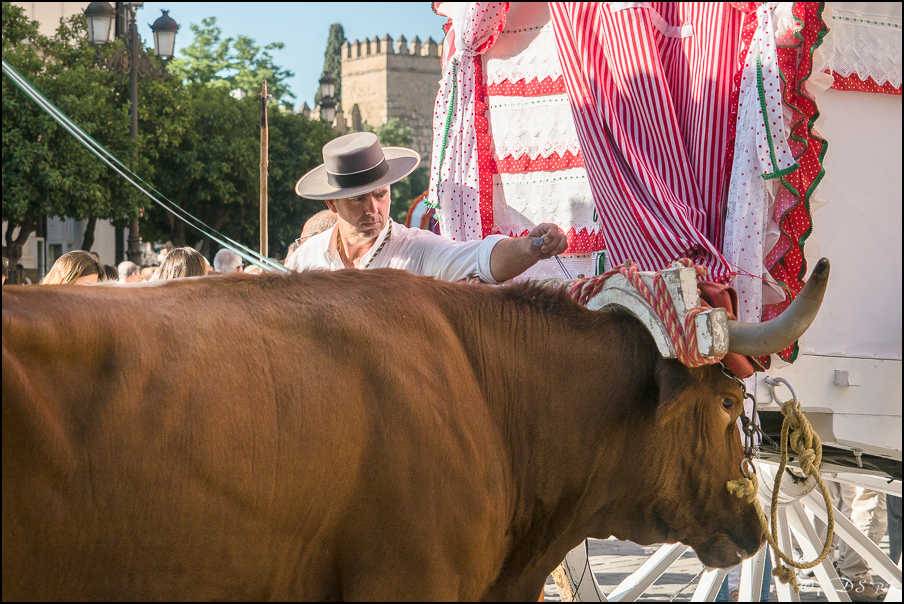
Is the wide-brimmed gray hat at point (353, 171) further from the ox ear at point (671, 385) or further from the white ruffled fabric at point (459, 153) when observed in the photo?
the ox ear at point (671, 385)

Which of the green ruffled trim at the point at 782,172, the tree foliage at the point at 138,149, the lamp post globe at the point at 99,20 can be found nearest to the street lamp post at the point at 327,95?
the tree foliage at the point at 138,149

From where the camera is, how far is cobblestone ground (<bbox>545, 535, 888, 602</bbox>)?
5.86m

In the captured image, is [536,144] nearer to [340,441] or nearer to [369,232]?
[369,232]

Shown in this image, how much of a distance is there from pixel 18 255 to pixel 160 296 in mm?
16103

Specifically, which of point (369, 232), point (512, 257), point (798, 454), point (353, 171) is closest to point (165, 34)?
point (353, 171)

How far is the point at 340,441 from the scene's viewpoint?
198 centimetres

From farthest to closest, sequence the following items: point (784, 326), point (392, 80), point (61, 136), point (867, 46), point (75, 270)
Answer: point (392, 80), point (61, 136), point (75, 270), point (867, 46), point (784, 326)

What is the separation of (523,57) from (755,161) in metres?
1.22

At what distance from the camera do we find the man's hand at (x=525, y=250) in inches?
116

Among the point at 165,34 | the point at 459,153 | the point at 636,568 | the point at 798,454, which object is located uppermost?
the point at 165,34

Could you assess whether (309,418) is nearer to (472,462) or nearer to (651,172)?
(472,462)

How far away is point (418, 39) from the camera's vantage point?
82.5 m

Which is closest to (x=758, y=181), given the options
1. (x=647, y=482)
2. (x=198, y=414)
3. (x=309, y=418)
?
(x=647, y=482)

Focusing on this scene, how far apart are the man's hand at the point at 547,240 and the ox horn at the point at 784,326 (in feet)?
2.15
